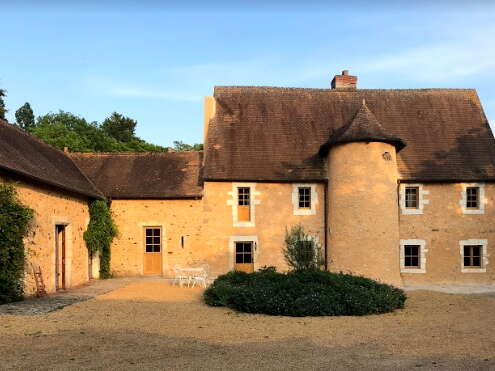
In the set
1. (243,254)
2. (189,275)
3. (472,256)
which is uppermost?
(243,254)

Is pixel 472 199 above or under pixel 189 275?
above

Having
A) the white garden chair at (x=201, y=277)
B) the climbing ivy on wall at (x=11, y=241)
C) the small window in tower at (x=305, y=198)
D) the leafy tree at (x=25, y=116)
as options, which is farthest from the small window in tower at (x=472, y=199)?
the leafy tree at (x=25, y=116)

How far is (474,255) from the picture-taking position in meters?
16.9

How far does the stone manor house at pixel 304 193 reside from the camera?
51.0ft

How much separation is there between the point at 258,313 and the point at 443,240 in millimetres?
9936

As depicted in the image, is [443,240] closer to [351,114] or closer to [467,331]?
[351,114]

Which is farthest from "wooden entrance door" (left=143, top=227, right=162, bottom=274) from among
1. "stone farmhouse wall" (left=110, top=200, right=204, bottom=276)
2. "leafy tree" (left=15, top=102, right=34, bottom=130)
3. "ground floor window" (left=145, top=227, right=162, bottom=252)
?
"leafy tree" (left=15, top=102, right=34, bottom=130)

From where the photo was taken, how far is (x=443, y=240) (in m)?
16.7

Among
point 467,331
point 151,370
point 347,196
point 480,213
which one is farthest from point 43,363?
point 480,213

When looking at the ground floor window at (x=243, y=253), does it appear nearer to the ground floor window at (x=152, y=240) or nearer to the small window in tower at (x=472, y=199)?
the ground floor window at (x=152, y=240)

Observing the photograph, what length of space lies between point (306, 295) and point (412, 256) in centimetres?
869

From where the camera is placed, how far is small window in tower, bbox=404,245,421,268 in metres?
16.9

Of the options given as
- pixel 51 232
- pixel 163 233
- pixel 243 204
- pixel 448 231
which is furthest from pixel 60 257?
pixel 448 231

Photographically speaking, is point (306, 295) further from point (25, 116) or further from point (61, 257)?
point (25, 116)
